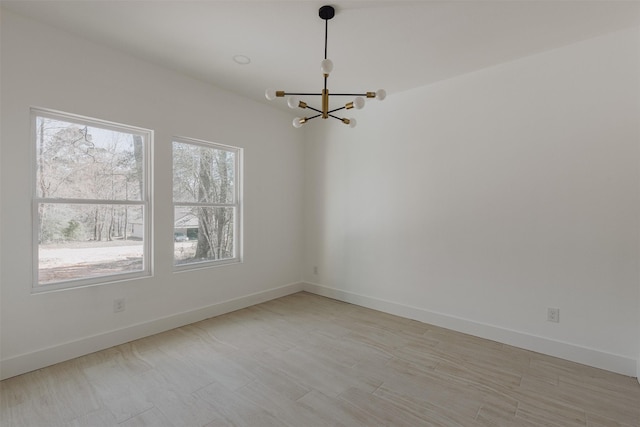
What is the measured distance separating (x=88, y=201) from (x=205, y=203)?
1209mm

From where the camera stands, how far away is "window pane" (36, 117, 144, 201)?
8.44ft

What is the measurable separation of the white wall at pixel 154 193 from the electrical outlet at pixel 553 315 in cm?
331

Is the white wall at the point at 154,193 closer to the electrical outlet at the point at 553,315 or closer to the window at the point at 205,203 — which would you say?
the window at the point at 205,203

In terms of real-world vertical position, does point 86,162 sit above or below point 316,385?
above

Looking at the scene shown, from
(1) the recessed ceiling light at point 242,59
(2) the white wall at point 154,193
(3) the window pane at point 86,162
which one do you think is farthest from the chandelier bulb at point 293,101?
(3) the window pane at point 86,162

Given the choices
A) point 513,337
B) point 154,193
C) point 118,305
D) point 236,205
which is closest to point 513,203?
point 513,337

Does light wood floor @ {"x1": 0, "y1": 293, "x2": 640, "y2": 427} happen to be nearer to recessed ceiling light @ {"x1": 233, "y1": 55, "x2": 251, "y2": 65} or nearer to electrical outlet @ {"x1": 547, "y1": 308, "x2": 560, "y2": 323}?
electrical outlet @ {"x1": 547, "y1": 308, "x2": 560, "y2": 323}

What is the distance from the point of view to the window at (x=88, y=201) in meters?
2.56

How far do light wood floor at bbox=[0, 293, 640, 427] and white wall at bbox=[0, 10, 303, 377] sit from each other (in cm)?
31

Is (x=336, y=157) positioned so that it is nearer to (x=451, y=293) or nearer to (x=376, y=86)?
(x=376, y=86)

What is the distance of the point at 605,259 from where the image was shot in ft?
8.32

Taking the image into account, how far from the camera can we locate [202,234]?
3.74 metres

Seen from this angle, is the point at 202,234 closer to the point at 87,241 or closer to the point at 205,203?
the point at 205,203

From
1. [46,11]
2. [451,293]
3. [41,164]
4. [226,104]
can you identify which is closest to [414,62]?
[226,104]
